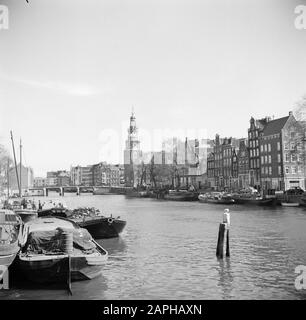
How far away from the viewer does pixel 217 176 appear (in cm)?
7031

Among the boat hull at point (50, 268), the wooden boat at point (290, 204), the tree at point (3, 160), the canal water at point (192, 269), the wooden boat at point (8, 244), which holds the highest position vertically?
the tree at point (3, 160)

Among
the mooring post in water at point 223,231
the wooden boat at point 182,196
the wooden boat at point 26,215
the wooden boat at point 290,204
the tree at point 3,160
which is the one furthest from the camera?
the wooden boat at point 182,196

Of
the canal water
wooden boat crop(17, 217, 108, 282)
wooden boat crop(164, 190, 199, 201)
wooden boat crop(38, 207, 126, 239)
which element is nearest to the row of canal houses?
wooden boat crop(164, 190, 199, 201)

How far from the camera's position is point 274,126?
52562 millimetres

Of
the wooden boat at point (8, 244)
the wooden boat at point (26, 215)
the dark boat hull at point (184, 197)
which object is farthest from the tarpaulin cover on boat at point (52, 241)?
the dark boat hull at point (184, 197)

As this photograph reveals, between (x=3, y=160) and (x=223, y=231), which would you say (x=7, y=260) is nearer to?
(x=223, y=231)

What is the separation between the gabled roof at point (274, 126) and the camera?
166 ft

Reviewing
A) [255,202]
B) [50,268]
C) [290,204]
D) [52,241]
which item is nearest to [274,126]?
[255,202]

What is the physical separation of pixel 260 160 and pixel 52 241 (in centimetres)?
4735

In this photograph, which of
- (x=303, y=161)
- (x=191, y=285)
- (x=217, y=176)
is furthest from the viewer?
(x=217, y=176)

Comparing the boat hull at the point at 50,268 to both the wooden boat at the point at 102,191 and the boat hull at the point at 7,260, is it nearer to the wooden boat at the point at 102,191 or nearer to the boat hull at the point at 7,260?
the boat hull at the point at 7,260
